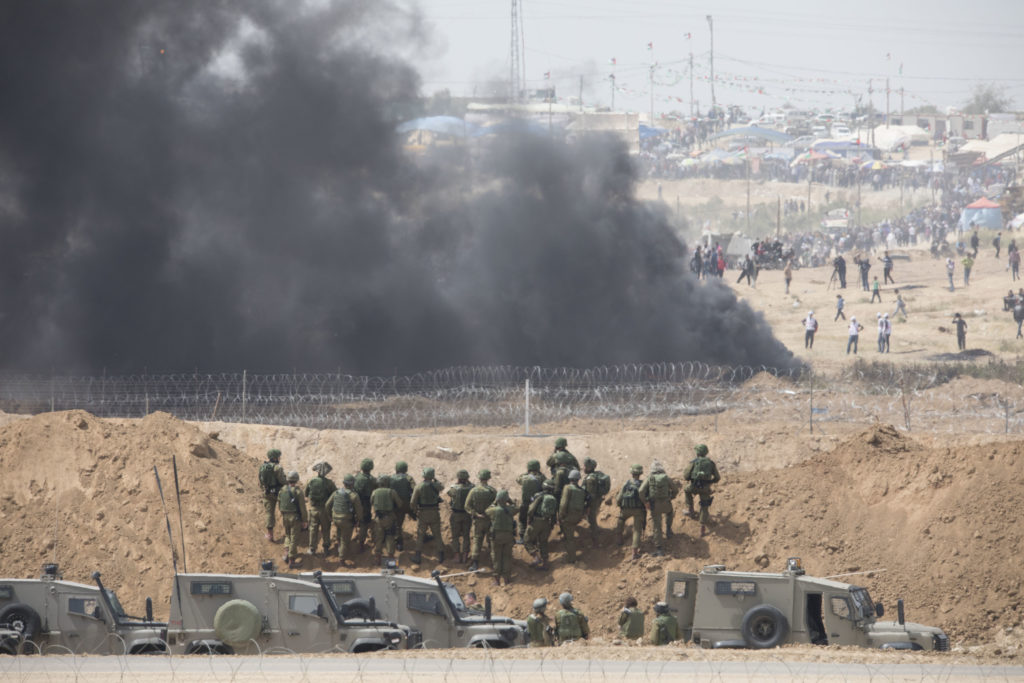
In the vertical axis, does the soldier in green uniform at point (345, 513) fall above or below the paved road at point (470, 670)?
above

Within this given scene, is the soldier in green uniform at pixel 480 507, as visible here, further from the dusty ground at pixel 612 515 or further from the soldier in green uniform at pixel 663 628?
the soldier in green uniform at pixel 663 628

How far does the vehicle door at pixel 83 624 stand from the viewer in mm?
15656

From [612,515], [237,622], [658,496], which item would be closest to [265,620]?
[237,622]

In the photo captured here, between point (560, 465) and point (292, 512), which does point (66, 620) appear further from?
point (560, 465)

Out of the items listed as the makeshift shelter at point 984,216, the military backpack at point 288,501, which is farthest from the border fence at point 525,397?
the makeshift shelter at point 984,216

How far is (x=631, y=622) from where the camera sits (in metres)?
16.1

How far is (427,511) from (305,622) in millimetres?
4405

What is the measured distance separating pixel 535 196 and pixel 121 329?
13.8 metres

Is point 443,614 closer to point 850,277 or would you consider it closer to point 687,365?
point 687,365

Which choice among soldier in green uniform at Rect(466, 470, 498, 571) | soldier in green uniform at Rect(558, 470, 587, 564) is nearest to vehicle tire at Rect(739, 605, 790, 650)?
soldier in green uniform at Rect(558, 470, 587, 564)

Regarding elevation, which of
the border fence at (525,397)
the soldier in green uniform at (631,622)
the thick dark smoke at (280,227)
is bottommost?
the soldier in green uniform at (631,622)

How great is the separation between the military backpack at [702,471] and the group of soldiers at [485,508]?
2cm

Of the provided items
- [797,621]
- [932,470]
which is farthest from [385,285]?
[797,621]

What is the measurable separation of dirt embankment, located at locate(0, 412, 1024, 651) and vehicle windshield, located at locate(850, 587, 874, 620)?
5.87 ft
